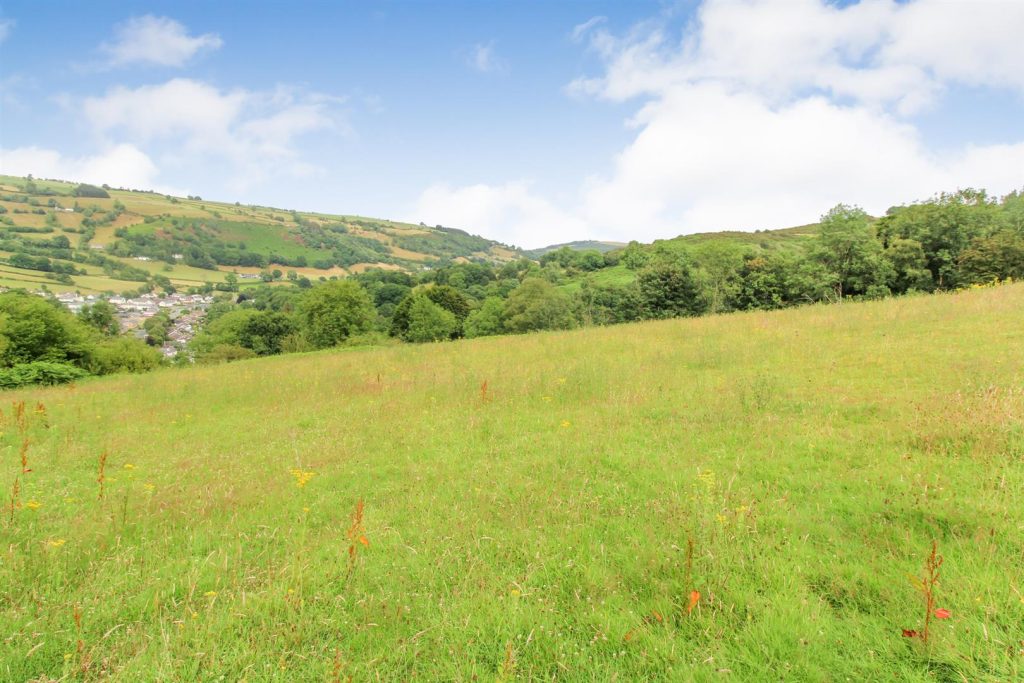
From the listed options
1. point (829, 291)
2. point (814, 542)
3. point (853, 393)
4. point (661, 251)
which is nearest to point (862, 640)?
point (814, 542)

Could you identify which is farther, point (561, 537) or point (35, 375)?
point (35, 375)

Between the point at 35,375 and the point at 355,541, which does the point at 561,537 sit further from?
the point at 35,375

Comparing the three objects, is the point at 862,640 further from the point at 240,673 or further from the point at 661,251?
the point at 661,251

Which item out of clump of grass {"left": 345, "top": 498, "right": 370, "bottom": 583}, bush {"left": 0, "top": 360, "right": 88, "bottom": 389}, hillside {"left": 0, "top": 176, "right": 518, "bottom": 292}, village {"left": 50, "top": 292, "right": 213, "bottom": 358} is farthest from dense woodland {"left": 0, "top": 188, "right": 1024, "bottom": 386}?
hillside {"left": 0, "top": 176, "right": 518, "bottom": 292}

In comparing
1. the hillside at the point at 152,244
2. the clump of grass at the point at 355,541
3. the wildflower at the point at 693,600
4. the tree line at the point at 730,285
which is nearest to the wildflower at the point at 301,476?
the clump of grass at the point at 355,541

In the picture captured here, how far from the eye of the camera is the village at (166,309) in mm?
76250

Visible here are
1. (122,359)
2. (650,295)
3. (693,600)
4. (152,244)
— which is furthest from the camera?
(152,244)

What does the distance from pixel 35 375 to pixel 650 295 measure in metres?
50.9

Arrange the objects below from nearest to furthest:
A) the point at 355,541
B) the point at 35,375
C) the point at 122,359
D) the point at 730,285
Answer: the point at 355,541 → the point at 35,375 → the point at 122,359 → the point at 730,285

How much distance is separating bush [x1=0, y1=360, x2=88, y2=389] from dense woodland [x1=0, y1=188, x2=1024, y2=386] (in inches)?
2.6

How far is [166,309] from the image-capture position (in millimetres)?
94562

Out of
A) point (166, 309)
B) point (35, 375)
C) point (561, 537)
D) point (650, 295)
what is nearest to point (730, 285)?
point (650, 295)

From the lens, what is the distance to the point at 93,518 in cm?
516

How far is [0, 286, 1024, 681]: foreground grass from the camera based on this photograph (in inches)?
114
